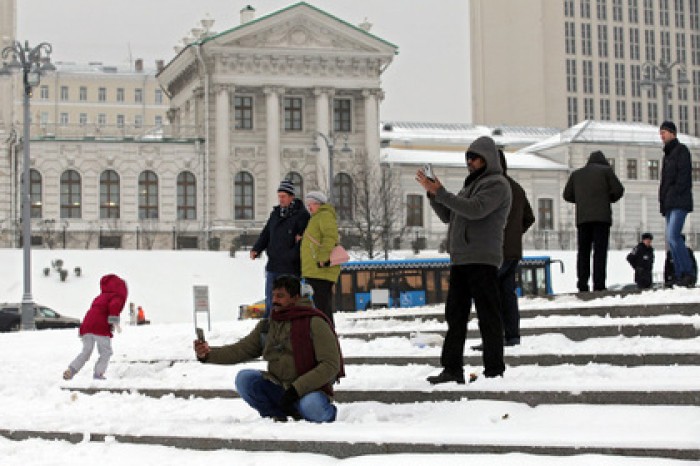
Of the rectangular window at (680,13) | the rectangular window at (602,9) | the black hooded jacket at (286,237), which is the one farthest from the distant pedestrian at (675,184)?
the rectangular window at (680,13)

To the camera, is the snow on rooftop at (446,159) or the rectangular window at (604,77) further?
the rectangular window at (604,77)

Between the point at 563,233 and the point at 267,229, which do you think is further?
the point at 563,233

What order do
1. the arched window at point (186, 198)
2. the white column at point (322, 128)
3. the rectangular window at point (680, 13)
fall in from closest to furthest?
the arched window at point (186, 198), the white column at point (322, 128), the rectangular window at point (680, 13)

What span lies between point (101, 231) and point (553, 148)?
88.5 ft

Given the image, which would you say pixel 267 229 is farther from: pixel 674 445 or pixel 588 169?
pixel 674 445

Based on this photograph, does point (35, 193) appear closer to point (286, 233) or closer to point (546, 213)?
point (546, 213)

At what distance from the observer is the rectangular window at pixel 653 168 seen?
67631mm

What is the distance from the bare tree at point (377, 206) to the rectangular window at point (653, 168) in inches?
648

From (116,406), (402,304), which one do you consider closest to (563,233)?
(402,304)

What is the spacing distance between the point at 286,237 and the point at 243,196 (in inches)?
1801

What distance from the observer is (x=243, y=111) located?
58.7m

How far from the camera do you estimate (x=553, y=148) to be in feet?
221

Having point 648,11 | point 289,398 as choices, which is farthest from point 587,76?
point 289,398

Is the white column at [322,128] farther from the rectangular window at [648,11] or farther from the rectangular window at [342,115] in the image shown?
the rectangular window at [648,11]
